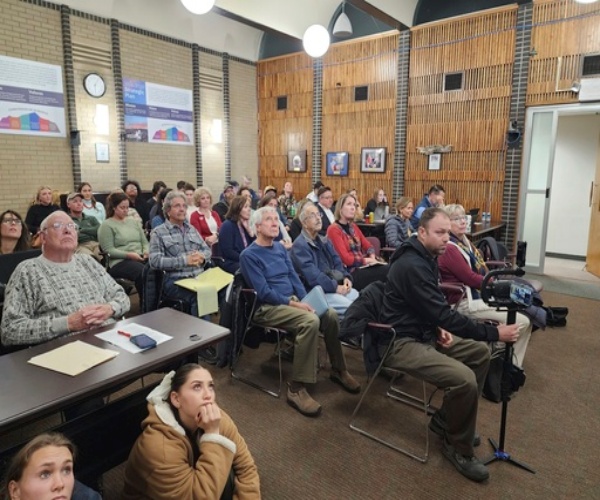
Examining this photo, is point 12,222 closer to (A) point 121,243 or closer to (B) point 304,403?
(A) point 121,243

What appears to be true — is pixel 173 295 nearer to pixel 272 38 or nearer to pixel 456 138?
pixel 456 138

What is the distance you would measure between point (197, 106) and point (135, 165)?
2022mm

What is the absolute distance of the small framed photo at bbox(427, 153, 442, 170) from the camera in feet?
26.6

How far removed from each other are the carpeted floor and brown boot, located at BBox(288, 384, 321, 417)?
0.05 meters

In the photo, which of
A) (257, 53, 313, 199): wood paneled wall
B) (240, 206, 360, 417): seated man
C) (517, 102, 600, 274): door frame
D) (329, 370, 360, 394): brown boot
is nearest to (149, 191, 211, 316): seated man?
(240, 206, 360, 417): seated man

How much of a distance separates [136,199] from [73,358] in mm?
5838

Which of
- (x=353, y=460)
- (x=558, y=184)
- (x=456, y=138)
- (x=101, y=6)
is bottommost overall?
(x=353, y=460)

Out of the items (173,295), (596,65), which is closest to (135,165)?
(173,295)

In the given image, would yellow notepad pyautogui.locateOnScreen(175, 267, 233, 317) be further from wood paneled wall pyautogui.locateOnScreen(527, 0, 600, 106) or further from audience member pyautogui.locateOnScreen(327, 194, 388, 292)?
wood paneled wall pyautogui.locateOnScreen(527, 0, 600, 106)

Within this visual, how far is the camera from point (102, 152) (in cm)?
783

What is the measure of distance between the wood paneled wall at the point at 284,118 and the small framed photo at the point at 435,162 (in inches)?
114

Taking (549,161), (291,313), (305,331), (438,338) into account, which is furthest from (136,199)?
(549,161)

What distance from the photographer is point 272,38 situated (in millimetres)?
10484

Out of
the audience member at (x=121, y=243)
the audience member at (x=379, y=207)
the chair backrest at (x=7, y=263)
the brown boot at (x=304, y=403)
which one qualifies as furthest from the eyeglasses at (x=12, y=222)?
the audience member at (x=379, y=207)
